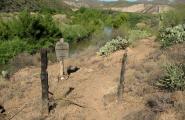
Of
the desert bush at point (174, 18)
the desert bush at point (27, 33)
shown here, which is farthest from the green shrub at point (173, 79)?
the desert bush at point (27, 33)

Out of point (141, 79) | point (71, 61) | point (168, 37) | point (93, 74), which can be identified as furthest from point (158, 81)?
point (71, 61)

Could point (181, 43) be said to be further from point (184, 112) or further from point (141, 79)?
point (184, 112)

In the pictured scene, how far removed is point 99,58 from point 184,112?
12.1 m

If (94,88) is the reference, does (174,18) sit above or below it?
above

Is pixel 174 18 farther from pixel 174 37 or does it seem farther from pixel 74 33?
pixel 74 33

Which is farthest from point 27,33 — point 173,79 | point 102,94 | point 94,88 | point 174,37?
point 173,79

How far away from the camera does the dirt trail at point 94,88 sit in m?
14.7

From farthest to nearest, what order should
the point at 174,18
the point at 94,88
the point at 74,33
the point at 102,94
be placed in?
1. the point at 74,33
2. the point at 174,18
3. the point at 94,88
4. the point at 102,94

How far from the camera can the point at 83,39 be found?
6569 cm

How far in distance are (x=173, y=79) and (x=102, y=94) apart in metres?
3.19

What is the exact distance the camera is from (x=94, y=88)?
17.5 m

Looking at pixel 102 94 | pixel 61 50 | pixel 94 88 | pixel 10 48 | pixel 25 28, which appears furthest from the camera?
pixel 25 28

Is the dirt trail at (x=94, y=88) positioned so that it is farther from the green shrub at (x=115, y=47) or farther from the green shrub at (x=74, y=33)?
the green shrub at (x=74, y=33)

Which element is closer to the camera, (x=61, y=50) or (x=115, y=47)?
(x=61, y=50)
